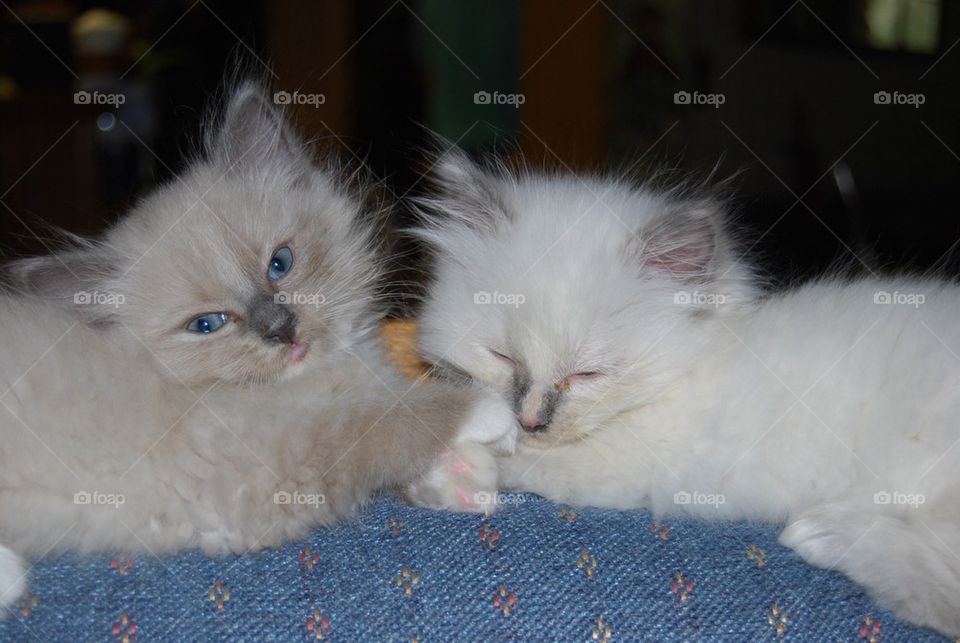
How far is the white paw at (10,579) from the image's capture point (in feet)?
3.50

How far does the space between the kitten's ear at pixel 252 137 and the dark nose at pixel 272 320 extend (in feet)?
1.14

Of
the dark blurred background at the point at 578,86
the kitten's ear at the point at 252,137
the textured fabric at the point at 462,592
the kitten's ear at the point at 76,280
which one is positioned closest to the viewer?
the textured fabric at the point at 462,592

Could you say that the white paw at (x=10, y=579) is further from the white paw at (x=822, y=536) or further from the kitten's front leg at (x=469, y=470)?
the white paw at (x=822, y=536)

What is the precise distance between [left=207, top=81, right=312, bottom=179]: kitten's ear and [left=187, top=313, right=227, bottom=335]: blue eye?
0.34 m

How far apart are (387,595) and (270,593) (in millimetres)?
150

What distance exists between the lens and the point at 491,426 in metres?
1.44

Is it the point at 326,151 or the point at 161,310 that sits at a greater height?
the point at 326,151

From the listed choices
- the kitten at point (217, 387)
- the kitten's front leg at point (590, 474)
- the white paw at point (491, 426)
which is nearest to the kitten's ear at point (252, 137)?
the kitten at point (217, 387)

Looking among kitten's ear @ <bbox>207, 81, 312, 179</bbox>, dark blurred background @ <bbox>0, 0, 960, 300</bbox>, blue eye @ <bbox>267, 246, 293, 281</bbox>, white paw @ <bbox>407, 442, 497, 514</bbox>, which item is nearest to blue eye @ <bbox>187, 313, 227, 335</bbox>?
blue eye @ <bbox>267, 246, 293, 281</bbox>

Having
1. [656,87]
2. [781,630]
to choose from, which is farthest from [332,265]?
[656,87]

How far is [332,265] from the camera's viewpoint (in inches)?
62.2

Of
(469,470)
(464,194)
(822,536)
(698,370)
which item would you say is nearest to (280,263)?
(464,194)

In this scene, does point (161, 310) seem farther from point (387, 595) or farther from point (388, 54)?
point (388, 54)

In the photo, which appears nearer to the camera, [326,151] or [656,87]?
[326,151]
